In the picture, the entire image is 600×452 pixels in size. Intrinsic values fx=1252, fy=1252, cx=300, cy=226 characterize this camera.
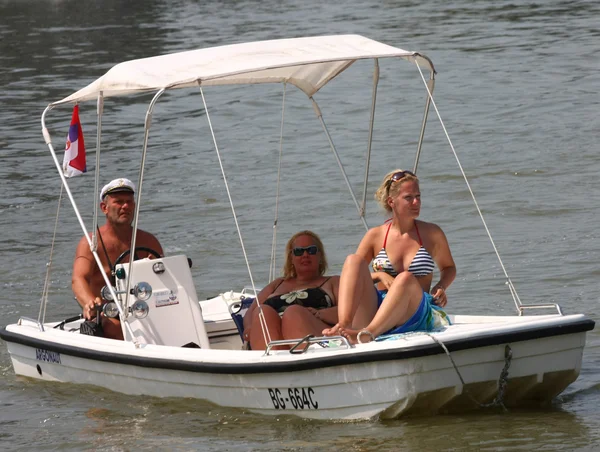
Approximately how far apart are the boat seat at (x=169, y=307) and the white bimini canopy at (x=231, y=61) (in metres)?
1.17

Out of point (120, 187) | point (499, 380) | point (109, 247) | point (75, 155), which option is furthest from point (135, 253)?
point (499, 380)

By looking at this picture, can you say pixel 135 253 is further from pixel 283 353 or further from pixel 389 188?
pixel 389 188

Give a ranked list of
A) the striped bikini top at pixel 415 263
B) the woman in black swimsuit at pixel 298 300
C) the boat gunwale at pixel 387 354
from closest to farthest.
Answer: the boat gunwale at pixel 387 354
the woman in black swimsuit at pixel 298 300
the striped bikini top at pixel 415 263

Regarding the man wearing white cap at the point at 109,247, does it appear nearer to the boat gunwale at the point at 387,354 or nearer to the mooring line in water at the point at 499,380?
the boat gunwale at the point at 387,354

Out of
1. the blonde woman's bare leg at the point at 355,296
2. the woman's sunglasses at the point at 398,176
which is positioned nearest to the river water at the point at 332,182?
the blonde woman's bare leg at the point at 355,296

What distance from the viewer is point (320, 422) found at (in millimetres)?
7332

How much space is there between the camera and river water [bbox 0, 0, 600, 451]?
303 inches

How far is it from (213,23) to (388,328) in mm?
30381

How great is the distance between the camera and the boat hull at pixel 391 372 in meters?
6.85

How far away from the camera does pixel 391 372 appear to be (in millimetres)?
6883

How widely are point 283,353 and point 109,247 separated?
6.17 feet

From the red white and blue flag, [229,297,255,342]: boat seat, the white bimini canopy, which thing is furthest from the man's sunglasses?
the red white and blue flag

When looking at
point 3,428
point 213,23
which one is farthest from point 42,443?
point 213,23

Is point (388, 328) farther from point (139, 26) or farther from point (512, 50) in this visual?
point (139, 26)
